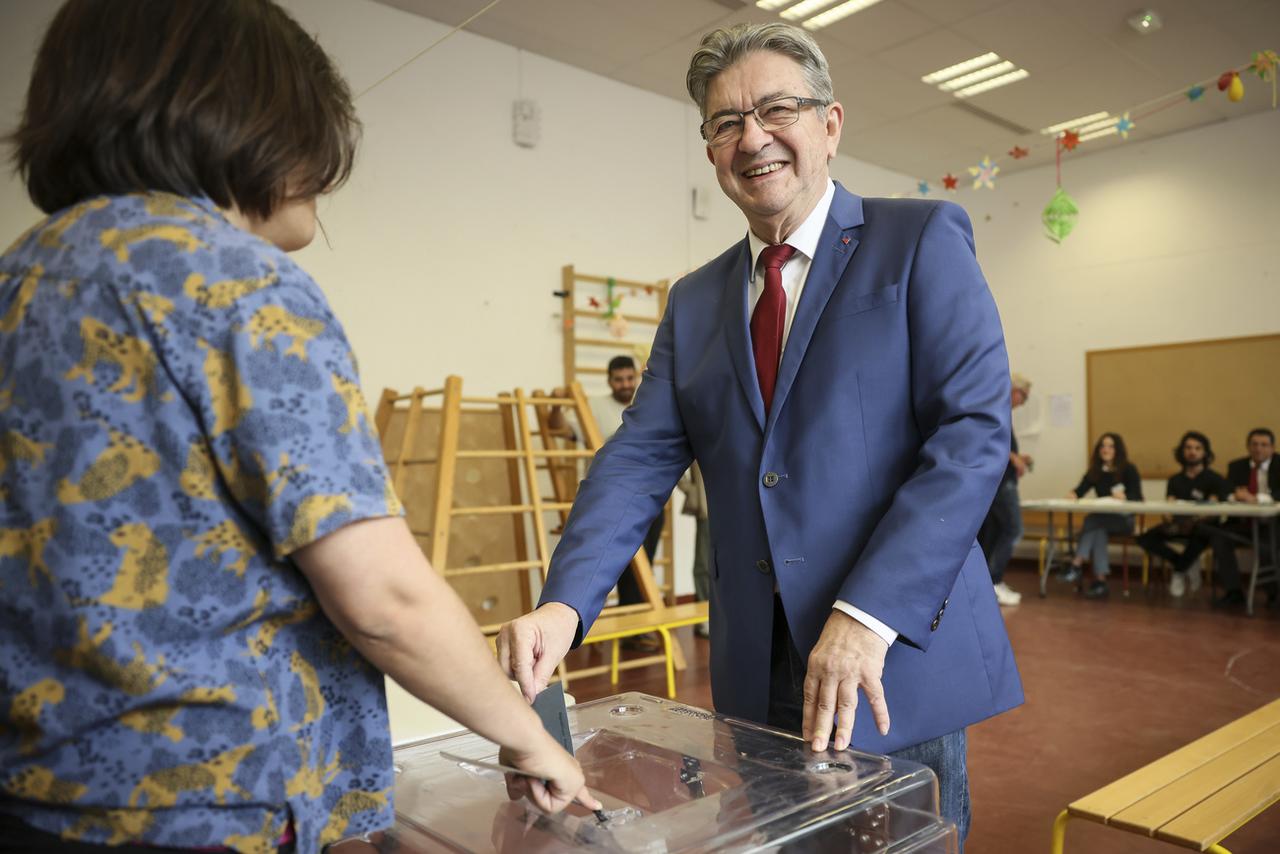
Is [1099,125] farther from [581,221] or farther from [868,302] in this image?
[868,302]

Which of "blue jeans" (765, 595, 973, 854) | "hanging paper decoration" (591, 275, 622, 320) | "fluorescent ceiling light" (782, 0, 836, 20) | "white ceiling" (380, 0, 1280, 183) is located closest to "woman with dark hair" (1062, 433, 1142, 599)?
"white ceiling" (380, 0, 1280, 183)

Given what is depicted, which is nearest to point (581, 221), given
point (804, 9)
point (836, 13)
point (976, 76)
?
point (804, 9)

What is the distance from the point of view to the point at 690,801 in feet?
2.71

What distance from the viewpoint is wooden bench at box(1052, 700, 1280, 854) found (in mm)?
1786

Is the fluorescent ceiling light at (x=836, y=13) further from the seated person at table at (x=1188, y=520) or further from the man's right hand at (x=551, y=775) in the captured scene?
the man's right hand at (x=551, y=775)

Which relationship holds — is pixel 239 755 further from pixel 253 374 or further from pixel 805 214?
pixel 805 214

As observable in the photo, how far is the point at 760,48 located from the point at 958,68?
585 centimetres

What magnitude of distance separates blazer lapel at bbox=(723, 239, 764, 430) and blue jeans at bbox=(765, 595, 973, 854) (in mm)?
268

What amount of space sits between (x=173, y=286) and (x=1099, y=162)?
930 centimetres

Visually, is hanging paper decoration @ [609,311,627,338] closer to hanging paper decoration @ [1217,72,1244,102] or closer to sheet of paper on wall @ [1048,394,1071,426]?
hanging paper decoration @ [1217,72,1244,102]

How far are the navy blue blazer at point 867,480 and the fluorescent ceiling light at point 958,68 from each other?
5740 mm

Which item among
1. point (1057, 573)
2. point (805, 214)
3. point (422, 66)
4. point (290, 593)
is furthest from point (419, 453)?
point (1057, 573)

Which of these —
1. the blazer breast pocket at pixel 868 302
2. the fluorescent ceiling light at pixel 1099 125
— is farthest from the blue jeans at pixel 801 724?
the fluorescent ceiling light at pixel 1099 125

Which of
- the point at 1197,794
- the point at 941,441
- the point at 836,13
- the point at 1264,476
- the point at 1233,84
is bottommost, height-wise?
the point at 1197,794
